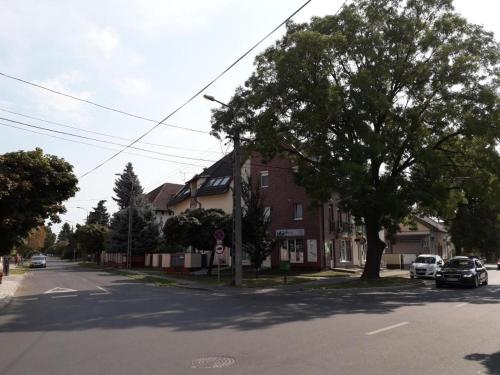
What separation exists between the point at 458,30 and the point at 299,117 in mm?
9969

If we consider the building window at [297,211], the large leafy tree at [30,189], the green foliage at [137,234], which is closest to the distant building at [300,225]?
the building window at [297,211]

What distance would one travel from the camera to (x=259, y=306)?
1608 centimetres

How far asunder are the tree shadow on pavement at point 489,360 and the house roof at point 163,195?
195ft

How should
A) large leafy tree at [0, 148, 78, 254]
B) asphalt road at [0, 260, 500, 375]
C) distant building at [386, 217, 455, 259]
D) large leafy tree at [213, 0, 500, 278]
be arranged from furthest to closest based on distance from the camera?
distant building at [386, 217, 455, 259], large leafy tree at [213, 0, 500, 278], large leafy tree at [0, 148, 78, 254], asphalt road at [0, 260, 500, 375]

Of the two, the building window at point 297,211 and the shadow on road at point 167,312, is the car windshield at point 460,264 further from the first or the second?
the building window at point 297,211

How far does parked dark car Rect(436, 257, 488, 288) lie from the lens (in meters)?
25.0

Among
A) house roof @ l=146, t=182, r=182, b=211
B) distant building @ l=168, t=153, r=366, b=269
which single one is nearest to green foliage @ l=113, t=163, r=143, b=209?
house roof @ l=146, t=182, r=182, b=211

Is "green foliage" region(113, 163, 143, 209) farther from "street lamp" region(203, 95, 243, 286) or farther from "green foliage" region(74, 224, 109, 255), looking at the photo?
"street lamp" region(203, 95, 243, 286)

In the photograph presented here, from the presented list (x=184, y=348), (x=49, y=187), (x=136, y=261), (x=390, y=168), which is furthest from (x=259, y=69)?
(x=136, y=261)

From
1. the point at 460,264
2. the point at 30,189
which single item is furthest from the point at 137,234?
the point at 460,264

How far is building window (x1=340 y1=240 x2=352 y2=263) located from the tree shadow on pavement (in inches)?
1387

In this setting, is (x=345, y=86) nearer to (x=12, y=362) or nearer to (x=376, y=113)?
(x=376, y=113)

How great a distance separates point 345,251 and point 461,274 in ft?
63.2

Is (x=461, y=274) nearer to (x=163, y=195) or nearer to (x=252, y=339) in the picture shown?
(x=252, y=339)
